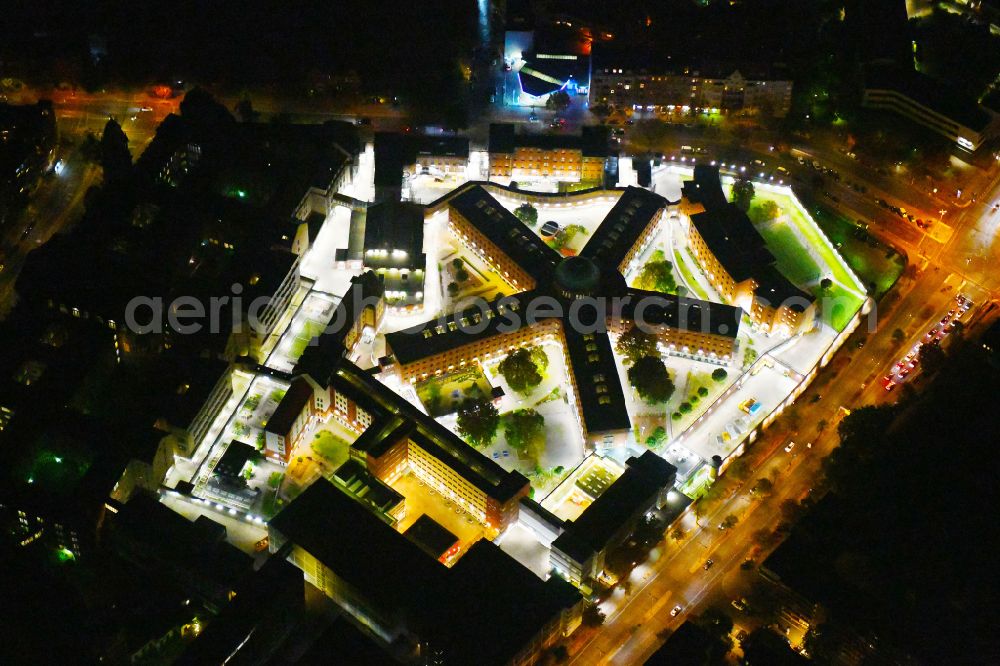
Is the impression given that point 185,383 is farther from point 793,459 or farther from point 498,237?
point 793,459

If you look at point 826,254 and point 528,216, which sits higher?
point 826,254

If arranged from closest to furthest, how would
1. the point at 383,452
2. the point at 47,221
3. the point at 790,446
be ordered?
the point at 383,452 < the point at 790,446 < the point at 47,221

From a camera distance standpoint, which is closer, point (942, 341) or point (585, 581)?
point (585, 581)

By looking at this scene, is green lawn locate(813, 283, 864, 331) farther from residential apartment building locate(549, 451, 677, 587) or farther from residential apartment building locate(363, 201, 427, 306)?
residential apartment building locate(363, 201, 427, 306)

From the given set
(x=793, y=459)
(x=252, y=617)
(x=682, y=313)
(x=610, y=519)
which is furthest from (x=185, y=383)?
(x=793, y=459)

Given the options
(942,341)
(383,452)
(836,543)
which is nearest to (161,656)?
(383,452)

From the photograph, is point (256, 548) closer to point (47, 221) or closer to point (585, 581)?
point (585, 581)

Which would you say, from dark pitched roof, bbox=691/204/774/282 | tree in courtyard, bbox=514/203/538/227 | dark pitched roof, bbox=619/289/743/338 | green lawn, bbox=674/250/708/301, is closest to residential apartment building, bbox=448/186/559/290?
tree in courtyard, bbox=514/203/538/227
